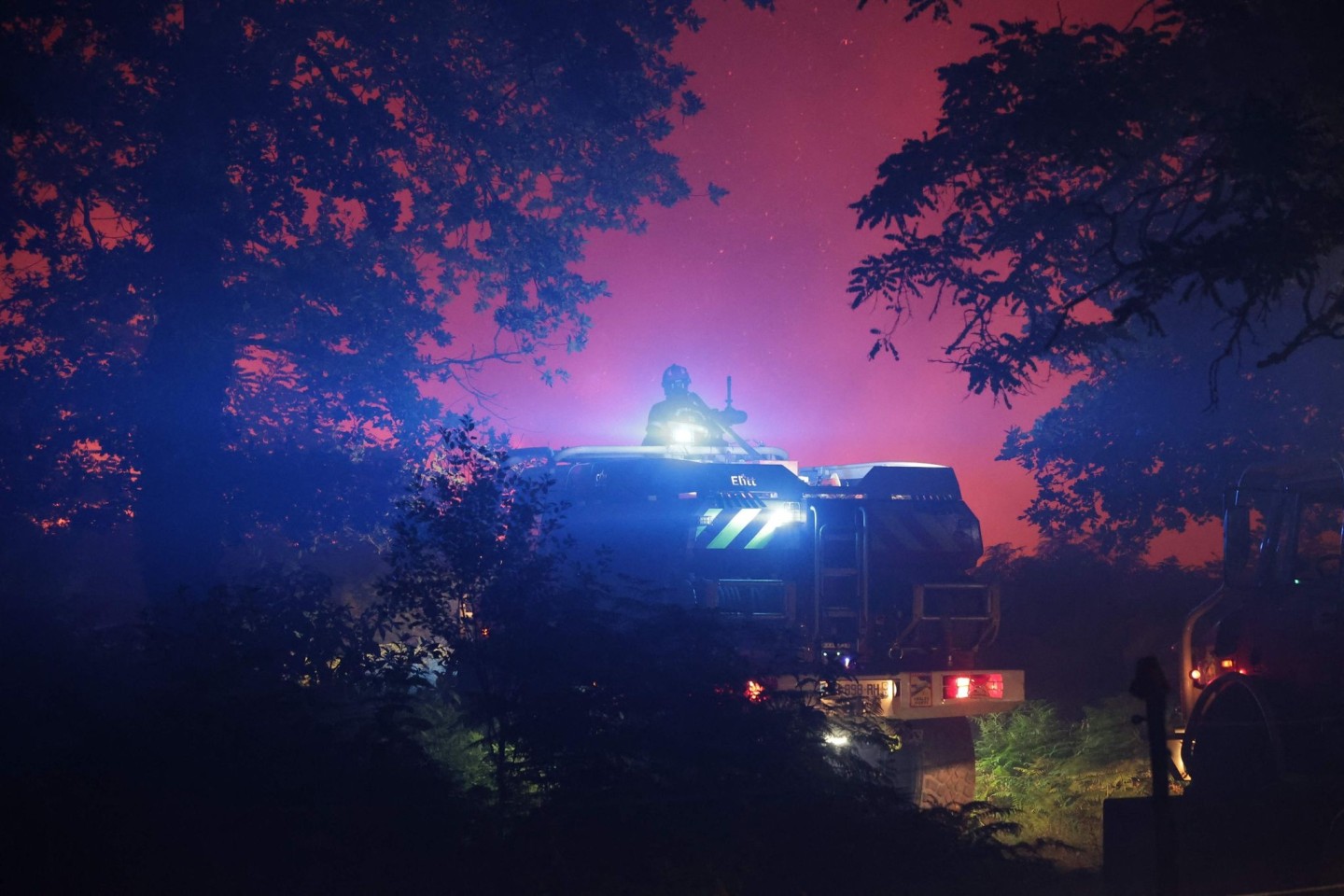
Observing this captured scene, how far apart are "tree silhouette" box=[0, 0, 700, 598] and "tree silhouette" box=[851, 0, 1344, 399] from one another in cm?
721

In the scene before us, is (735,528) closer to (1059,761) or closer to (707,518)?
(707,518)

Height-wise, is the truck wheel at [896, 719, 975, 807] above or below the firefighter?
below

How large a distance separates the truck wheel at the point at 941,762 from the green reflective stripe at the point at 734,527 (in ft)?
7.36

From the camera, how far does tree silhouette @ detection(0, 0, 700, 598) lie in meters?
12.5

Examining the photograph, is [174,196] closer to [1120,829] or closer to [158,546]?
[158,546]

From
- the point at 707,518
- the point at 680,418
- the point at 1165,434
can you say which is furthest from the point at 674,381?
the point at 1165,434

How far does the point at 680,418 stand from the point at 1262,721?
7.83 m

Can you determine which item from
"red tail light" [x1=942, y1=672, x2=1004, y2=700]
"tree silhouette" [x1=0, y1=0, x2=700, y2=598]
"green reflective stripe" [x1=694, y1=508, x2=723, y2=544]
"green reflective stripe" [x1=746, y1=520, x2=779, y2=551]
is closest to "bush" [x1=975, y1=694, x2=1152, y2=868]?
"red tail light" [x1=942, y1=672, x2=1004, y2=700]

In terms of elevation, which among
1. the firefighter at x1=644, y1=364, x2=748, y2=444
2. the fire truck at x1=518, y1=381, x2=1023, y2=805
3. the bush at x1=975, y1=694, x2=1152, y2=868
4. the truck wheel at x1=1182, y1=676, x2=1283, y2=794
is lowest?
the bush at x1=975, y1=694, x2=1152, y2=868

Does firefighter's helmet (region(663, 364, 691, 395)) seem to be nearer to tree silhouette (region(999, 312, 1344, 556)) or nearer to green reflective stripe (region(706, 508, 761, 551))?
green reflective stripe (region(706, 508, 761, 551))

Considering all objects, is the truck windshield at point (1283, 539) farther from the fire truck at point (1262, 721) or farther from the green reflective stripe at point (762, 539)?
the green reflective stripe at point (762, 539)

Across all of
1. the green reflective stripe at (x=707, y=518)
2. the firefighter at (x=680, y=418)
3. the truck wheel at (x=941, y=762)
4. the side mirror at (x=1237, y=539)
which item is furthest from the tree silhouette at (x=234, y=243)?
the side mirror at (x=1237, y=539)

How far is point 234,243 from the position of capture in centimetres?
1330

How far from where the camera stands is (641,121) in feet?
54.3
